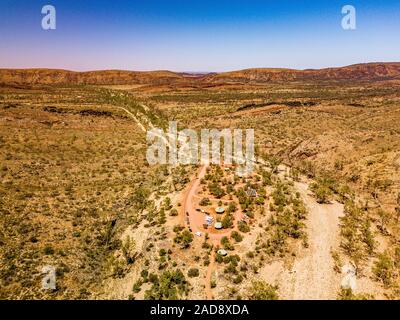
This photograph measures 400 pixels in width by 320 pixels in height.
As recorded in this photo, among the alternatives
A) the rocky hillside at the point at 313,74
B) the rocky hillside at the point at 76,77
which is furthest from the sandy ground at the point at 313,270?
the rocky hillside at the point at 313,74

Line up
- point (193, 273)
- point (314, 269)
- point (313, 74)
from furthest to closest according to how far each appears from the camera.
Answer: point (313, 74), point (314, 269), point (193, 273)

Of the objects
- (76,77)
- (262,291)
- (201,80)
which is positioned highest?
(76,77)

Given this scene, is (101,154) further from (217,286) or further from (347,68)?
(347,68)

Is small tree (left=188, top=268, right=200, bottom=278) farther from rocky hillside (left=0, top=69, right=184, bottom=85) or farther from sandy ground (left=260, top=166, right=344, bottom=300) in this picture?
rocky hillside (left=0, top=69, right=184, bottom=85)

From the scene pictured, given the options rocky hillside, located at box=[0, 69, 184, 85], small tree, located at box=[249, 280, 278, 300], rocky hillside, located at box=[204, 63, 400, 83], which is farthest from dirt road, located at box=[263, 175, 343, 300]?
rocky hillside, located at box=[204, 63, 400, 83]

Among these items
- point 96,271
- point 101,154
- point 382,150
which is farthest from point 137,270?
point 382,150

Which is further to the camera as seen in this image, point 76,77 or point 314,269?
point 76,77

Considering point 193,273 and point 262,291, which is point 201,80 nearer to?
point 193,273

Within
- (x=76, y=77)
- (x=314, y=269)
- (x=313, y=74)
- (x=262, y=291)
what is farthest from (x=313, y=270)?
(x=313, y=74)
